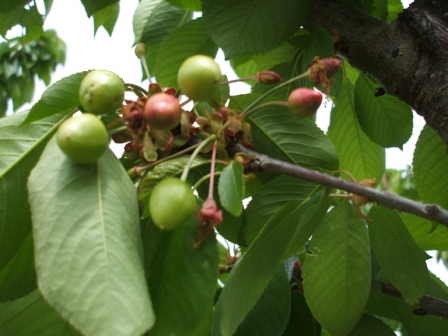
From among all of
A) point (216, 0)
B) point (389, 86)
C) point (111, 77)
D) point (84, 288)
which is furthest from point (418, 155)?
point (84, 288)

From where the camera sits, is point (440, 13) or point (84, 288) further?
point (440, 13)

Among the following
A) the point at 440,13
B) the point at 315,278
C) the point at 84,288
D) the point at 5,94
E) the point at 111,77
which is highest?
the point at 440,13

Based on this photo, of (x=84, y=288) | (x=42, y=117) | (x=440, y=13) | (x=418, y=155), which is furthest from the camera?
(x=418, y=155)

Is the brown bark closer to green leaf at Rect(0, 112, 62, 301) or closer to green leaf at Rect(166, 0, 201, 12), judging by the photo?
green leaf at Rect(166, 0, 201, 12)

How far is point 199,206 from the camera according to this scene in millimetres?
840

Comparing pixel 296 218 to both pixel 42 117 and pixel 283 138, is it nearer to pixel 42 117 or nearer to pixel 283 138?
pixel 283 138

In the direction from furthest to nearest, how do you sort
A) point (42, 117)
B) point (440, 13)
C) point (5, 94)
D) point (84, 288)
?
point (5, 94), point (440, 13), point (42, 117), point (84, 288)

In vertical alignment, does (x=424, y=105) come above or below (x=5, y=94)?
above

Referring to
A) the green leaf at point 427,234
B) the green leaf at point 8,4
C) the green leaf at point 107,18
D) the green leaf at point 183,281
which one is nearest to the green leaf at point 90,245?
the green leaf at point 183,281

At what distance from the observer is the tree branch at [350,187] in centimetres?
74

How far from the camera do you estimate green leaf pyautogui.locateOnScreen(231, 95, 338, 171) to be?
3.44 ft

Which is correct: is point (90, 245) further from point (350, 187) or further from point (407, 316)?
point (407, 316)

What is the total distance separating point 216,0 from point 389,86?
1.11 ft

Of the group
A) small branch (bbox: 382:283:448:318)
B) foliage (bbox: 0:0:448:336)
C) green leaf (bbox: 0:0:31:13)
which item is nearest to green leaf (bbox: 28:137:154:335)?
foliage (bbox: 0:0:448:336)
